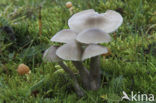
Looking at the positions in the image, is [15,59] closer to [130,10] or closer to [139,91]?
[139,91]

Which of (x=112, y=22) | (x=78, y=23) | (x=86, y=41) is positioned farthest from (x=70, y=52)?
(x=112, y=22)

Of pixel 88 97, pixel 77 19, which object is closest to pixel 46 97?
pixel 88 97

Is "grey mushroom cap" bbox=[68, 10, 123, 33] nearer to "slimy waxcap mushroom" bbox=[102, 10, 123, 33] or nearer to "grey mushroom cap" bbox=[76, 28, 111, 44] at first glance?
"slimy waxcap mushroom" bbox=[102, 10, 123, 33]

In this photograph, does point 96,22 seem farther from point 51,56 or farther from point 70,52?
point 51,56

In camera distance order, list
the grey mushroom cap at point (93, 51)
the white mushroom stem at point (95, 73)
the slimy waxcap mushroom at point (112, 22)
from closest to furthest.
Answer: the grey mushroom cap at point (93, 51)
the slimy waxcap mushroom at point (112, 22)
the white mushroom stem at point (95, 73)

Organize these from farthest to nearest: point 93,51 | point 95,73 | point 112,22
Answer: point 95,73 → point 112,22 → point 93,51

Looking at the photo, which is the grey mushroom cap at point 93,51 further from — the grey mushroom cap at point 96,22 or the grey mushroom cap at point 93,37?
the grey mushroom cap at point 96,22

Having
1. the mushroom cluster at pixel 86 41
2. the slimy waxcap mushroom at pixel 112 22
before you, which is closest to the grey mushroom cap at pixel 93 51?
the mushroom cluster at pixel 86 41

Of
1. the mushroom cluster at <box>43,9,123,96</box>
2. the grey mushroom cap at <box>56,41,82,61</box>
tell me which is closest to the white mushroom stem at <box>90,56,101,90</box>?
the mushroom cluster at <box>43,9,123,96</box>
